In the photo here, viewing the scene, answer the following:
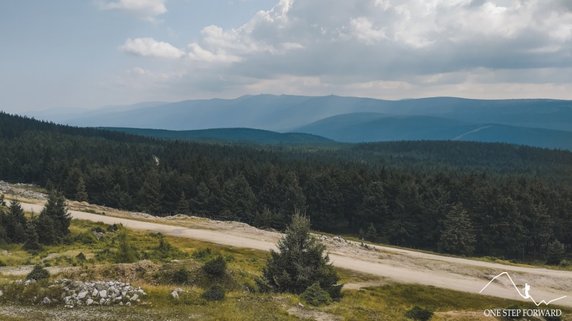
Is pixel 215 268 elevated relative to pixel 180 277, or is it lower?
elevated

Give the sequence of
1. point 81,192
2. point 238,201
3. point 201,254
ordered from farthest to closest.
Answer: point 81,192
point 238,201
point 201,254

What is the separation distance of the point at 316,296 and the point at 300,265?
12.9ft

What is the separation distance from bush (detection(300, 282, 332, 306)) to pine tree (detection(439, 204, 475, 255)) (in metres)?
66.1

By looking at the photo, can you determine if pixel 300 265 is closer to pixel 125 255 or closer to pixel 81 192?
pixel 125 255

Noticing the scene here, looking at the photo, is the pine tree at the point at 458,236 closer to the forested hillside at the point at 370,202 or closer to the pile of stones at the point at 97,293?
the forested hillside at the point at 370,202

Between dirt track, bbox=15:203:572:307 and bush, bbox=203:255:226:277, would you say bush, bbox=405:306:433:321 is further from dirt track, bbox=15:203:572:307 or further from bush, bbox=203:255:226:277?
dirt track, bbox=15:203:572:307

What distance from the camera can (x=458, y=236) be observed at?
89188 mm

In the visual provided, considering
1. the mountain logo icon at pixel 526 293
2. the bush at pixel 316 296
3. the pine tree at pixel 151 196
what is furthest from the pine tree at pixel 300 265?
the pine tree at pixel 151 196

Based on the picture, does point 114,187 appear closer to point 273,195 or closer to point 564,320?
point 273,195

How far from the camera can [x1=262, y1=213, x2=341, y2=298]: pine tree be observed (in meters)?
33.3

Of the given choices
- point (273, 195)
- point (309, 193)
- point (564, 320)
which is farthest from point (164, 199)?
point (564, 320)

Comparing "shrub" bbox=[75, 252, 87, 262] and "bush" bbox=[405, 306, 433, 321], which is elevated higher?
"bush" bbox=[405, 306, 433, 321]

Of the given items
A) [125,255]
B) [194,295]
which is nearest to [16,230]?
[125,255]

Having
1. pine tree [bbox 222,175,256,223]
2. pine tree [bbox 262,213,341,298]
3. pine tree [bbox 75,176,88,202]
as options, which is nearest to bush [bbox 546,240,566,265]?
pine tree [bbox 222,175,256,223]
